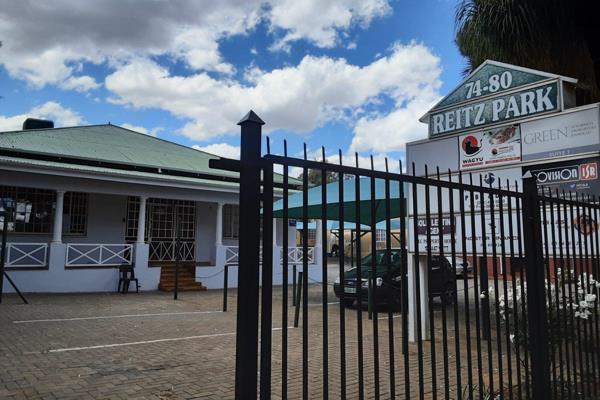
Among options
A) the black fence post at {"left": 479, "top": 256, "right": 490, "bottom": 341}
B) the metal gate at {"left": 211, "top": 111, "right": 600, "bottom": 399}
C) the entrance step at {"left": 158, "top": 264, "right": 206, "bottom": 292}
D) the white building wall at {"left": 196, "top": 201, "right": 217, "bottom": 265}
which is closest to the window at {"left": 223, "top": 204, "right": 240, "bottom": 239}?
the white building wall at {"left": 196, "top": 201, "right": 217, "bottom": 265}

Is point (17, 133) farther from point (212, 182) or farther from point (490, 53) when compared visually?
point (490, 53)

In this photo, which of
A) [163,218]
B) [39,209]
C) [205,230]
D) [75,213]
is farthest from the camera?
[205,230]

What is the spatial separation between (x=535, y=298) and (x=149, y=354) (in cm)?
529

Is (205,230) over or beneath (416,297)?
over

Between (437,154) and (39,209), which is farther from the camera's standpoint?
(39,209)

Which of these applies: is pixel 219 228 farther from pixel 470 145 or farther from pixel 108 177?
pixel 470 145

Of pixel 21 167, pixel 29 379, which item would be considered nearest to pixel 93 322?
pixel 29 379

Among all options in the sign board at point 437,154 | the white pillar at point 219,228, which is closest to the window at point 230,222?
the white pillar at point 219,228

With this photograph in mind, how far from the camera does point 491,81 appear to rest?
24.9ft

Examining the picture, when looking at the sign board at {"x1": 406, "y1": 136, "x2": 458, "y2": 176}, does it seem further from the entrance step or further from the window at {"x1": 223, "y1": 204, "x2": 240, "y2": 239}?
the window at {"x1": 223, "y1": 204, "x2": 240, "y2": 239}

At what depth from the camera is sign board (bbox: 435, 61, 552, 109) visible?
23.5ft

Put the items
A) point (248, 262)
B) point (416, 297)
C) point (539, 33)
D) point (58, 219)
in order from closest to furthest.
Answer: point (248, 262) < point (416, 297) < point (539, 33) < point (58, 219)

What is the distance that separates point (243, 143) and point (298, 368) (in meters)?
4.91

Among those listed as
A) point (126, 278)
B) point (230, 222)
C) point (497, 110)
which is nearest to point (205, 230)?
point (230, 222)
